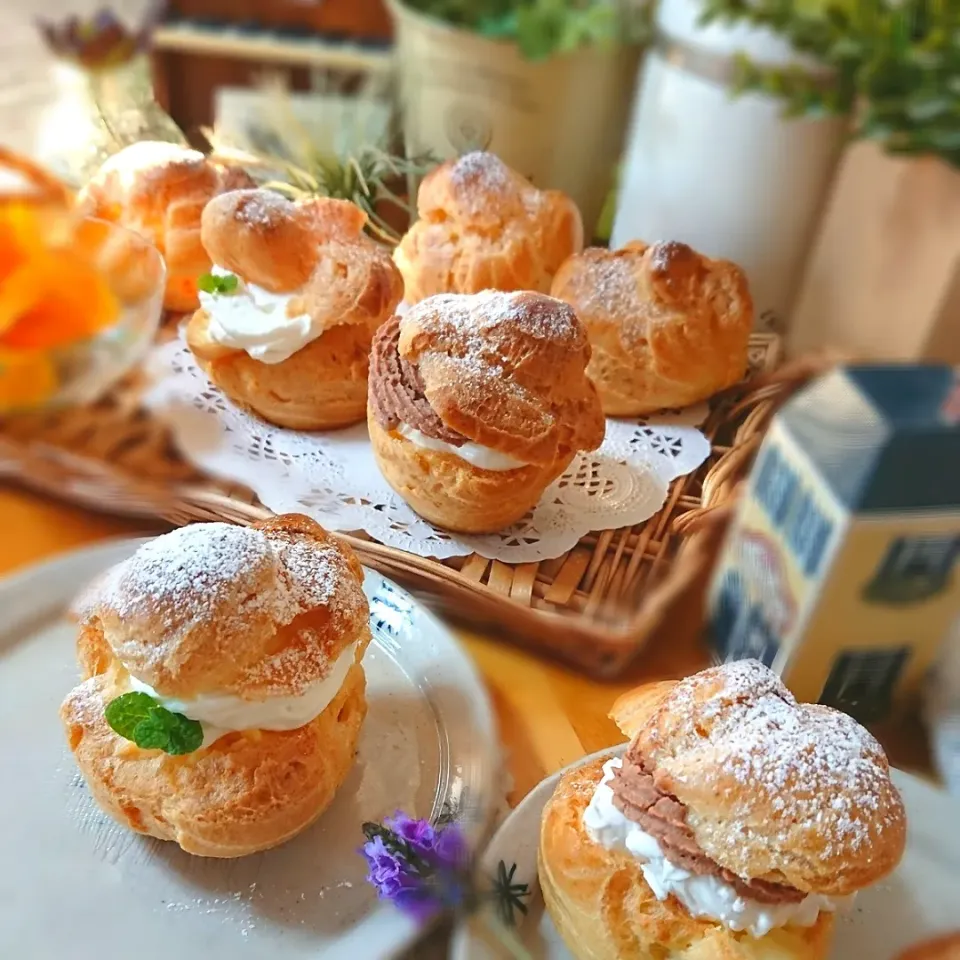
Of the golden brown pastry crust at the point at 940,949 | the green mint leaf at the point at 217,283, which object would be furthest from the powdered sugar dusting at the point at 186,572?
the golden brown pastry crust at the point at 940,949

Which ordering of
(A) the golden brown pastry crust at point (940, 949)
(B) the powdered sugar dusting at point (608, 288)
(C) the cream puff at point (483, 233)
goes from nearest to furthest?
1. (A) the golden brown pastry crust at point (940, 949)
2. (C) the cream puff at point (483, 233)
3. (B) the powdered sugar dusting at point (608, 288)

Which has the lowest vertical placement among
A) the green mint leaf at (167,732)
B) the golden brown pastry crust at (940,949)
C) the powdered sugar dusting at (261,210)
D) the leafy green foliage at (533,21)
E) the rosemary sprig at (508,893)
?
the rosemary sprig at (508,893)

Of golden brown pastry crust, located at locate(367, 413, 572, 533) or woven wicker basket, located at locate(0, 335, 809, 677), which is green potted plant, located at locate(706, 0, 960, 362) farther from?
golden brown pastry crust, located at locate(367, 413, 572, 533)

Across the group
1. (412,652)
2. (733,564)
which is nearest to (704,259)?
(733,564)

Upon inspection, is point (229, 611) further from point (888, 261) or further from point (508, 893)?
point (888, 261)

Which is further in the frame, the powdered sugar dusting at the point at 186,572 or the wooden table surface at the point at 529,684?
the powdered sugar dusting at the point at 186,572

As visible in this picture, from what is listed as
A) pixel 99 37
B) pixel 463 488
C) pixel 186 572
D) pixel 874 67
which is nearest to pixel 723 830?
pixel 463 488

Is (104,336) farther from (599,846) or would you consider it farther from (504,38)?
(599,846)

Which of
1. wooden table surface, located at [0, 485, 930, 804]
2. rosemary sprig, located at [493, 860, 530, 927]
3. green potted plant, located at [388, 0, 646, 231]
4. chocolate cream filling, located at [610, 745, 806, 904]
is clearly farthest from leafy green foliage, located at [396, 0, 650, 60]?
rosemary sprig, located at [493, 860, 530, 927]

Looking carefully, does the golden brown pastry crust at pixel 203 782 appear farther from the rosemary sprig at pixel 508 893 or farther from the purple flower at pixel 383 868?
the rosemary sprig at pixel 508 893
